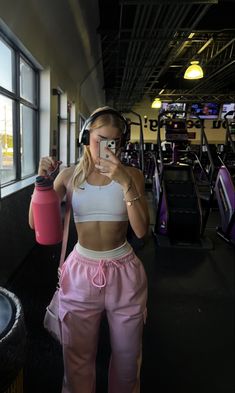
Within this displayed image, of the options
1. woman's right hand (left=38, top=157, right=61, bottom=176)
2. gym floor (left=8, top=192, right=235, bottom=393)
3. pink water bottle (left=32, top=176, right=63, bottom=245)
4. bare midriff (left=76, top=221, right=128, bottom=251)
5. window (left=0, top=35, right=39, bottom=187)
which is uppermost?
window (left=0, top=35, right=39, bottom=187)

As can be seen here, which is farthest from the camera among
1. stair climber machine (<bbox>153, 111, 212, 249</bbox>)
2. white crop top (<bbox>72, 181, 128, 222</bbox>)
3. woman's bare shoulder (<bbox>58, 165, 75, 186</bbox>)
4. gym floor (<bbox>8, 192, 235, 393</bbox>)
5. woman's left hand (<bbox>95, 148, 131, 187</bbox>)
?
stair climber machine (<bbox>153, 111, 212, 249</bbox>)

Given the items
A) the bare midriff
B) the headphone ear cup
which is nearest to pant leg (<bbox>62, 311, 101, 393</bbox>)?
the bare midriff

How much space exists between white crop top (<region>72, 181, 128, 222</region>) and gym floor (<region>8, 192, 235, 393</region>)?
106 cm

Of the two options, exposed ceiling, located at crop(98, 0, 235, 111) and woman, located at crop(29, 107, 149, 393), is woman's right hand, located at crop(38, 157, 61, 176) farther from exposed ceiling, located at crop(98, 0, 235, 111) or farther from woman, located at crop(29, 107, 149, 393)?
exposed ceiling, located at crop(98, 0, 235, 111)

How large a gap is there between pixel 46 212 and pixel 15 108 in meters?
3.05

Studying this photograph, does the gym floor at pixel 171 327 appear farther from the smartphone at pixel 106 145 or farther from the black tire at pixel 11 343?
the smartphone at pixel 106 145

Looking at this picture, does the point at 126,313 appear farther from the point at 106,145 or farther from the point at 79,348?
the point at 106,145

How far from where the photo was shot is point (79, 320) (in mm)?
1175

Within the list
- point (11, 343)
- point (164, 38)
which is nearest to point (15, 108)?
point (164, 38)

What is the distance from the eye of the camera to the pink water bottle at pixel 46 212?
105 cm

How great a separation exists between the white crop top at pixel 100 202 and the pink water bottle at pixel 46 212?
0.31 ft

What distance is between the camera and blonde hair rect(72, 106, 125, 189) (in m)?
1.09

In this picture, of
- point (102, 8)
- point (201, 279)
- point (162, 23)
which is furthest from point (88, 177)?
point (102, 8)

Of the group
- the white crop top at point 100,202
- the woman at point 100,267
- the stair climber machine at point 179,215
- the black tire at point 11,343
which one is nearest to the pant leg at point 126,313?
the woman at point 100,267
